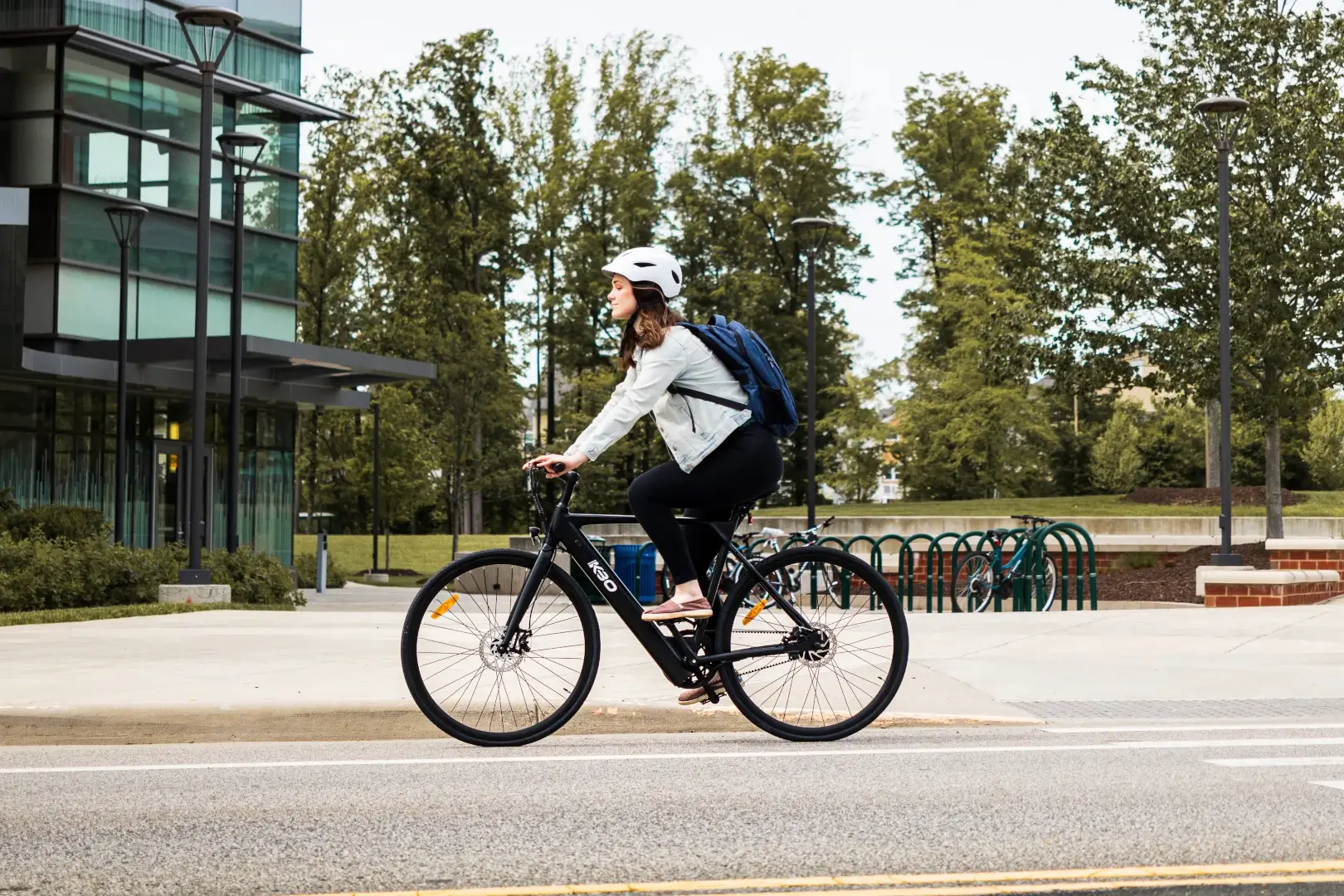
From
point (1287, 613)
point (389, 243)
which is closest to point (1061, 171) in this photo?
point (1287, 613)

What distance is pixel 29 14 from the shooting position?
30.3m

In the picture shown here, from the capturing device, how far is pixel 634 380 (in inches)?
259

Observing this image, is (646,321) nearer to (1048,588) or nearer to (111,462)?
(1048,588)

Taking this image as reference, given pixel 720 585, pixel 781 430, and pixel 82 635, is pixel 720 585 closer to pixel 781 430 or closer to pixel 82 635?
pixel 781 430

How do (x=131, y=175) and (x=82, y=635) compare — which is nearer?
(x=82, y=635)

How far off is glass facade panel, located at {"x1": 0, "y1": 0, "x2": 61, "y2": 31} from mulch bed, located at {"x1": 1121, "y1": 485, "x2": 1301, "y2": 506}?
25.9m

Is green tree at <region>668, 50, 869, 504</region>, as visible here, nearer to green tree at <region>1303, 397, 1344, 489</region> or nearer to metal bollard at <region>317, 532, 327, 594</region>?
green tree at <region>1303, 397, 1344, 489</region>

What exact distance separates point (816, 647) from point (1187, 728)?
200 cm

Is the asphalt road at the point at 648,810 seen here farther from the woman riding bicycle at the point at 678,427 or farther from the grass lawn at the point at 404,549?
the grass lawn at the point at 404,549

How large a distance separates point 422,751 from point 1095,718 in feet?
11.3

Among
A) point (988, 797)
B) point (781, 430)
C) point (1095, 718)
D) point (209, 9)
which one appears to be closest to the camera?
point (988, 797)

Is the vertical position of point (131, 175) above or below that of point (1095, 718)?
above

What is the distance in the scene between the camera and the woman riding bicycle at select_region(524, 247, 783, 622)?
6551 millimetres

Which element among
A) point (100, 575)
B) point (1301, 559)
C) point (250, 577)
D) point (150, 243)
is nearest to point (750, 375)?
point (100, 575)
